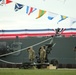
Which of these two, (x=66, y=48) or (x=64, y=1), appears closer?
(x=64, y=1)

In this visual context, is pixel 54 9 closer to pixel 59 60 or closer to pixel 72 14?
pixel 72 14

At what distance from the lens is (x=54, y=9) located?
457 centimetres

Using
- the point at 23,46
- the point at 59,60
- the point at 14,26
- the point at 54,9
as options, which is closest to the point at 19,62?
the point at 23,46

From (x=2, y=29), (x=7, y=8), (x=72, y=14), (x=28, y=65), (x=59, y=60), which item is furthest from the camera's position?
(x=59, y=60)

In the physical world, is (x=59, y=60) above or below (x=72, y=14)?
below

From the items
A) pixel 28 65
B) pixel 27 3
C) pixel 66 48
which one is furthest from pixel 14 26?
pixel 66 48

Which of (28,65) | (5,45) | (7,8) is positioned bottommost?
(28,65)

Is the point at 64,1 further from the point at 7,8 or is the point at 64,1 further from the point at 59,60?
the point at 59,60

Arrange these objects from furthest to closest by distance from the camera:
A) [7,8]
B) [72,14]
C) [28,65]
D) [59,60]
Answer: [59,60] < [28,65] < [7,8] < [72,14]

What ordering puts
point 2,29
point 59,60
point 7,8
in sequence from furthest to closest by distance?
point 59,60 → point 2,29 → point 7,8

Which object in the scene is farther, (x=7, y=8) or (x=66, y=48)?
(x=66, y=48)

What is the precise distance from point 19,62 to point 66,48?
2033mm

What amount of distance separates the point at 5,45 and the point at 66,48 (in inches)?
98.2

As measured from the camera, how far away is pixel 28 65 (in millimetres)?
10141
